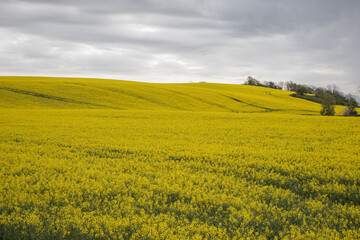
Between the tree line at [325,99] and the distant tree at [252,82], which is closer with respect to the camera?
the tree line at [325,99]

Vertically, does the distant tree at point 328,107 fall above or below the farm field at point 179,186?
above

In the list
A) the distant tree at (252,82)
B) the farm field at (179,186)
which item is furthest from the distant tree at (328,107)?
the distant tree at (252,82)

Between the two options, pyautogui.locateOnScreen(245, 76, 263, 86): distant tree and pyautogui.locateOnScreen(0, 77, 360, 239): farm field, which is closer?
pyautogui.locateOnScreen(0, 77, 360, 239): farm field

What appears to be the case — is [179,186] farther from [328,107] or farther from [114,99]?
[328,107]

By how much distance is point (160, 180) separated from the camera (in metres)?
7.82

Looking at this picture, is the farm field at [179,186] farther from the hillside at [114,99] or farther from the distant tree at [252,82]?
the distant tree at [252,82]

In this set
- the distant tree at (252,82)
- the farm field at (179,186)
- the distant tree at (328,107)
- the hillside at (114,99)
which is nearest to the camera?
the farm field at (179,186)

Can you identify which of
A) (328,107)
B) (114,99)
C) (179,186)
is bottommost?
(179,186)

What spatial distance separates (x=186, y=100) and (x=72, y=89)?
20.1 metres

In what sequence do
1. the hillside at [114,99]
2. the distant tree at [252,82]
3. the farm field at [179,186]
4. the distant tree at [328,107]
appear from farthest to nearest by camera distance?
the distant tree at [252,82] < the distant tree at [328,107] < the hillside at [114,99] < the farm field at [179,186]

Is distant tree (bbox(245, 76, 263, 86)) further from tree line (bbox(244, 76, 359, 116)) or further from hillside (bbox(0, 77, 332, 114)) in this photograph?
hillside (bbox(0, 77, 332, 114))

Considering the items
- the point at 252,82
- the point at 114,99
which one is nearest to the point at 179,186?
the point at 114,99

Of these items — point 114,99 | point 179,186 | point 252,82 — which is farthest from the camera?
point 252,82

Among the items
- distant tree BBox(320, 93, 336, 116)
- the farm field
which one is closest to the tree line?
distant tree BBox(320, 93, 336, 116)
